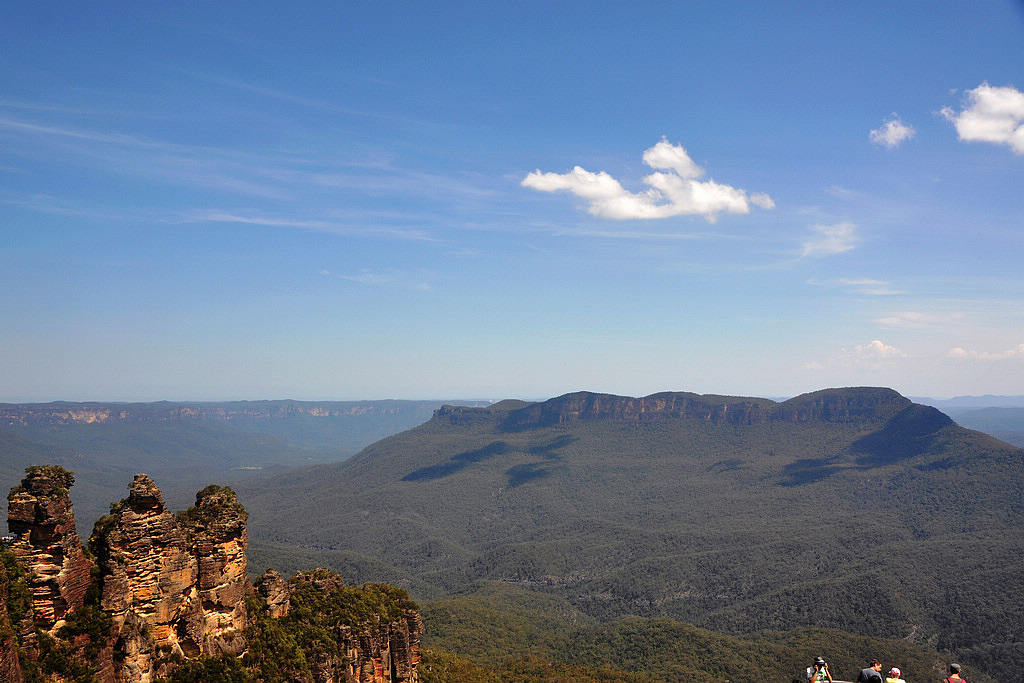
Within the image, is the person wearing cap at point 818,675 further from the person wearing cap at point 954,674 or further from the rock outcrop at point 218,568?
the rock outcrop at point 218,568

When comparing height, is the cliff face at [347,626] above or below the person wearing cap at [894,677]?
below

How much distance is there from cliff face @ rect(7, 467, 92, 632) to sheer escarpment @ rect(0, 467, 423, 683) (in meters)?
0.04

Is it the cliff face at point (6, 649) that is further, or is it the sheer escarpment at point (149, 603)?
the sheer escarpment at point (149, 603)

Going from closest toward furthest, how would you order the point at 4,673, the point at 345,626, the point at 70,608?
the point at 4,673
the point at 70,608
the point at 345,626

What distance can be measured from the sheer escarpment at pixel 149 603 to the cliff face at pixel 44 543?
4 cm

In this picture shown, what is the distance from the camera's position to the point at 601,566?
649 feet

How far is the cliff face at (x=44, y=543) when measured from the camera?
22.5m

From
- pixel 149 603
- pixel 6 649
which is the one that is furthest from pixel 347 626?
pixel 6 649

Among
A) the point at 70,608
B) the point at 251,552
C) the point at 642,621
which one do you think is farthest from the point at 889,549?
the point at 70,608

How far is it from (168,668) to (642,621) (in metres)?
112

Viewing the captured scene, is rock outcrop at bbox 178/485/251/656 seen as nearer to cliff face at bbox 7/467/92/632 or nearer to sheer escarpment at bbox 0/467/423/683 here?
sheer escarpment at bbox 0/467/423/683

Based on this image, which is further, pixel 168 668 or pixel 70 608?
pixel 168 668

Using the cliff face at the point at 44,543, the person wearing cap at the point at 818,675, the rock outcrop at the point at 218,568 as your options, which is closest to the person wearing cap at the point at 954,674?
the person wearing cap at the point at 818,675

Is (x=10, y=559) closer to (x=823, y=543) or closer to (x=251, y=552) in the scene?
(x=251, y=552)
